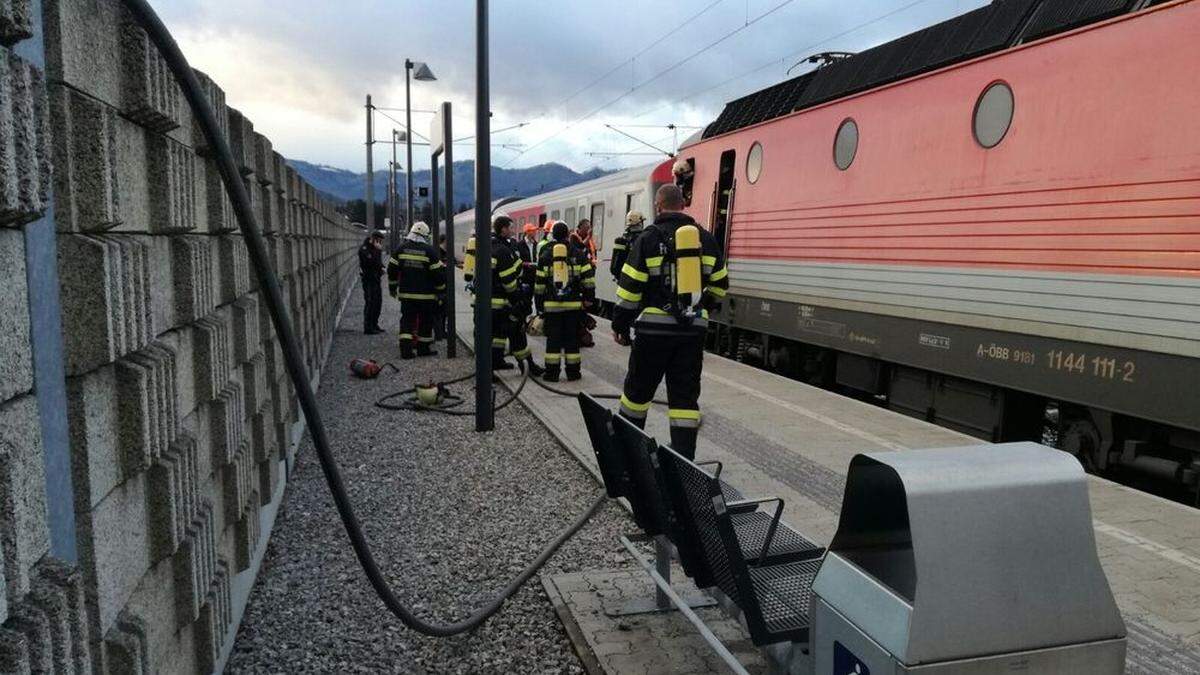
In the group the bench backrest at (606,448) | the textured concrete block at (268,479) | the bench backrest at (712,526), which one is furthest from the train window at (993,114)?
the textured concrete block at (268,479)

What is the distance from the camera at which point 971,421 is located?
7.48 meters

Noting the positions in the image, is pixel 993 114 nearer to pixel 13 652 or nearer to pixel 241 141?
pixel 241 141

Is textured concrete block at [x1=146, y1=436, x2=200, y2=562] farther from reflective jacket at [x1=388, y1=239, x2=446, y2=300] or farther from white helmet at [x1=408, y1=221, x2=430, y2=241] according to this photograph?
white helmet at [x1=408, y1=221, x2=430, y2=241]

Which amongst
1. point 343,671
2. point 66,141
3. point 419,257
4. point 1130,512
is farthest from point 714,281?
point 419,257

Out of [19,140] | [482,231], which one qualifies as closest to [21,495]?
[19,140]

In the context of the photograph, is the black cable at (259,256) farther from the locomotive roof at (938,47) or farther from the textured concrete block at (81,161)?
the locomotive roof at (938,47)

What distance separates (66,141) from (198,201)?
3.96ft

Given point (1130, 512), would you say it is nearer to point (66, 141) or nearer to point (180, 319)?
point (180, 319)

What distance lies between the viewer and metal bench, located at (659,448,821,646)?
2.59 m

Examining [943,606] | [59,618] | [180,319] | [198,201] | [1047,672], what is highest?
[198,201]

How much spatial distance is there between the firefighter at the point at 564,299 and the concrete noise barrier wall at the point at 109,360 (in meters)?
6.62

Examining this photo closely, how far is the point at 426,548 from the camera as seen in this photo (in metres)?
4.71

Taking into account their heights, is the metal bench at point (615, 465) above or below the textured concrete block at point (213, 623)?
above

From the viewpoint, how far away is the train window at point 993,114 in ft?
22.3
